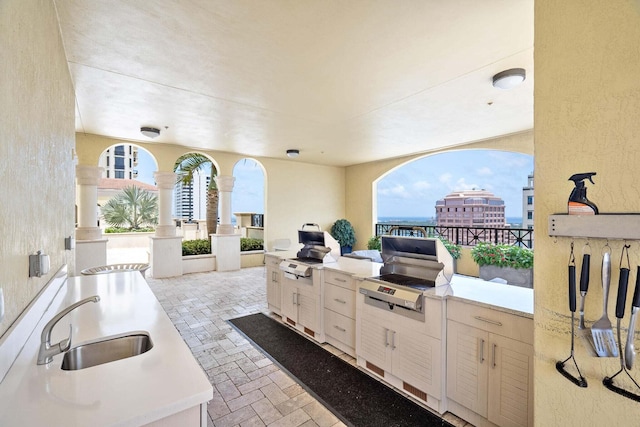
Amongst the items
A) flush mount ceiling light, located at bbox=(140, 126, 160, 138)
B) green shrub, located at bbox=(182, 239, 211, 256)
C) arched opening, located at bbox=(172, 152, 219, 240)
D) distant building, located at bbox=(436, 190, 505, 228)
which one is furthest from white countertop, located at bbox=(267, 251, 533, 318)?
arched opening, located at bbox=(172, 152, 219, 240)

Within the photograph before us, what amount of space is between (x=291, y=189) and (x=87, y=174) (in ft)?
15.1

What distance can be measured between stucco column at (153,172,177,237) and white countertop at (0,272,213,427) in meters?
5.35

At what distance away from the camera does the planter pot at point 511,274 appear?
14.7 feet

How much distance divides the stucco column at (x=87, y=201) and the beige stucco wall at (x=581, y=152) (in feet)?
22.5

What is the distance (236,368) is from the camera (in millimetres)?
2838

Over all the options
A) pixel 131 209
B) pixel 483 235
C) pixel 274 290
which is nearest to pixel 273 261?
pixel 274 290

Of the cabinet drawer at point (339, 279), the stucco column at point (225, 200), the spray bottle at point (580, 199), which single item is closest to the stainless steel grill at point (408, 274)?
the cabinet drawer at point (339, 279)

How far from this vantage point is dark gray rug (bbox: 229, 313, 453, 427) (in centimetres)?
213

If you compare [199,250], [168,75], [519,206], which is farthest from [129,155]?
[519,206]

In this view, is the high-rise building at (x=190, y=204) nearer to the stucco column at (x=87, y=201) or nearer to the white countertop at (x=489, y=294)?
the stucco column at (x=87, y=201)

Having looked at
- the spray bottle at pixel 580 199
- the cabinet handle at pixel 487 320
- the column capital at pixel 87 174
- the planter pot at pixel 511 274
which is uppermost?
the column capital at pixel 87 174

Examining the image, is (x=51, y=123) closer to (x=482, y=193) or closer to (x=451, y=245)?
(x=451, y=245)

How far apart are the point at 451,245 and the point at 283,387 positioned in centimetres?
560

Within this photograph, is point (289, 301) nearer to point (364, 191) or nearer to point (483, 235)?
point (483, 235)
